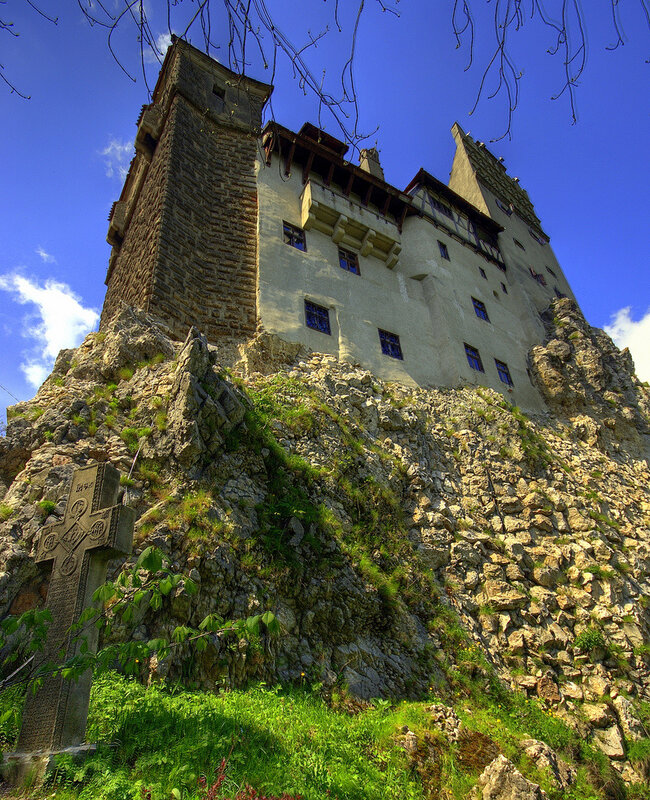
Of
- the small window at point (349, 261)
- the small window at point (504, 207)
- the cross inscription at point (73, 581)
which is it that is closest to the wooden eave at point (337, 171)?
the small window at point (349, 261)

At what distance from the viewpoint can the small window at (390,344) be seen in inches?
664

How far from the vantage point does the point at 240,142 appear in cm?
1808

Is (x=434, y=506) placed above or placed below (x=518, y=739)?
above

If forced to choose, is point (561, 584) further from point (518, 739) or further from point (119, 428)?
point (119, 428)

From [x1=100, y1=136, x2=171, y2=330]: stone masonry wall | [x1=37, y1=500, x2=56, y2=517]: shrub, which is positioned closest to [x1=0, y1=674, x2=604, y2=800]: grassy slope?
[x1=37, y1=500, x2=56, y2=517]: shrub

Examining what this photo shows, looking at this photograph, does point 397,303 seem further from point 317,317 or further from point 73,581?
point 73,581

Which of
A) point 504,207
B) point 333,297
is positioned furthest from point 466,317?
point 504,207

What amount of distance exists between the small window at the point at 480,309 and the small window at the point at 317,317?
775 cm

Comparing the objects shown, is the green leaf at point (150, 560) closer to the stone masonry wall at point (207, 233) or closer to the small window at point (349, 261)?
the stone masonry wall at point (207, 233)

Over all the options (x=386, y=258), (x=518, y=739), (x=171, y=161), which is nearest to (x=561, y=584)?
(x=518, y=739)

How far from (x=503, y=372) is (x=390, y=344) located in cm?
540

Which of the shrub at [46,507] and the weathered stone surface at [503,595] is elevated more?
the shrub at [46,507]

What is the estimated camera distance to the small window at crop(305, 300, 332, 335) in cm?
1553

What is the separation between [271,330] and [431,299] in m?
7.65
